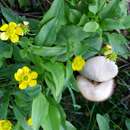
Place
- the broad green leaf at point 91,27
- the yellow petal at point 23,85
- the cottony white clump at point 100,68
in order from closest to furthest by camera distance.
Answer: the yellow petal at point 23,85, the broad green leaf at point 91,27, the cottony white clump at point 100,68

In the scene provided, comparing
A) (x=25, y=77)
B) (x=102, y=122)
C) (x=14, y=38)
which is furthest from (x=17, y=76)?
(x=102, y=122)

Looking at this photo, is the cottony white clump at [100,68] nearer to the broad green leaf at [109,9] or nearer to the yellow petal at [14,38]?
the broad green leaf at [109,9]

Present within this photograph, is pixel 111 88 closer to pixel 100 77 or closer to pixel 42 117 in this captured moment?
pixel 100 77

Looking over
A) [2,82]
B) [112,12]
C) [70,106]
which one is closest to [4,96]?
[2,82]

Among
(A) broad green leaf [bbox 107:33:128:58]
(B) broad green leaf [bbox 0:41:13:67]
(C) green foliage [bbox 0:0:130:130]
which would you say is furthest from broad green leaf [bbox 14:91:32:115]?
(A) broad green leaf [bbox 107:33:128:58]

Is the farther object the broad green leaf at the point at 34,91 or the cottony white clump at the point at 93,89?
the cottony white clump at the point at 93,89

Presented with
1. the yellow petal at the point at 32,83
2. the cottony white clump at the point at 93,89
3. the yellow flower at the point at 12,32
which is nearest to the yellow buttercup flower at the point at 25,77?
the yellow petal at the point at 32,83

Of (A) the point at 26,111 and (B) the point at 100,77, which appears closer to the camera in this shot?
(A) the point at 26,111
